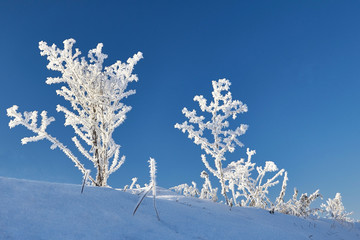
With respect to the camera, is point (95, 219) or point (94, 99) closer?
point (95, 219)

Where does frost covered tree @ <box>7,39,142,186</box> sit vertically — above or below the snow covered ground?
above

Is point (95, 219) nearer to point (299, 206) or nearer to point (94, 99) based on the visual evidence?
point (94, 99)

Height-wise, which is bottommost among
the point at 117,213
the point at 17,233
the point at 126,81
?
the point at 17,233

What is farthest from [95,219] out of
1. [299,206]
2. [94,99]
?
[299,206]

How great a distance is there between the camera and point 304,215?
5.29 meters

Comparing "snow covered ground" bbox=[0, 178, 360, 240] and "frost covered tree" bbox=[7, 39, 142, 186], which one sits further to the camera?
"frost covered tree" bbox=[7, 39, 142, 186]

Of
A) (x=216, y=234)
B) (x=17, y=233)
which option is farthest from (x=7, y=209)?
(x=216, y=234)

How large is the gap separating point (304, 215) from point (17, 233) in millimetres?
5247

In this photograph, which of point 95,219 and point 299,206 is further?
point 299,206

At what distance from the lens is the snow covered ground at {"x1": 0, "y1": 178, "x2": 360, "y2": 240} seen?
1.56m

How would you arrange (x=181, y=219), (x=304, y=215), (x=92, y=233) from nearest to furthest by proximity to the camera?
(x=92, y=233), (x=181, y=219), (x=304, y=215)

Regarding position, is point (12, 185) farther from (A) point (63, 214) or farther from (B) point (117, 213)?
(B) point (117, 213)

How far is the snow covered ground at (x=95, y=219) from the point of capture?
156 cm

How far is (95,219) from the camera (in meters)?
1.81
